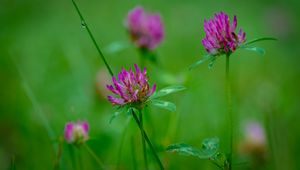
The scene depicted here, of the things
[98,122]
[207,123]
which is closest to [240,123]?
[207,123]

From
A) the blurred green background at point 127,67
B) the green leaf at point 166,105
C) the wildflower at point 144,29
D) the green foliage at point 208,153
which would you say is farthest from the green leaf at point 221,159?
the wildflower at point 144,29

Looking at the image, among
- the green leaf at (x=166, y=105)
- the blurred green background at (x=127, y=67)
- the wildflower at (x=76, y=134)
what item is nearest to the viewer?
the green leaf at (x=166, y=105)

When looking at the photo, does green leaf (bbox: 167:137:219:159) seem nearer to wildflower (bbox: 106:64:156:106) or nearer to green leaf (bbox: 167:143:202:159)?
green leaf (bbox: 167:143:202:159)

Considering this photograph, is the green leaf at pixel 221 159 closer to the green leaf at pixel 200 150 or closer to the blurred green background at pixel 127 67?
the green leaf at pixel 200 150

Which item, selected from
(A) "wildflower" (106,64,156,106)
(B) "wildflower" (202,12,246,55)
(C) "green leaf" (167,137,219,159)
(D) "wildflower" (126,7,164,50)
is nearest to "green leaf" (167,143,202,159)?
(C) "green leaf" (167,137,219,159)

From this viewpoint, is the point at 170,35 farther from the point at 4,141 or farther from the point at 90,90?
the point at 4,141
